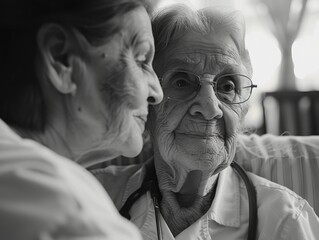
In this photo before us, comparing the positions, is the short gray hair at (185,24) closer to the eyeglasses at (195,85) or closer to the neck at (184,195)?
the eyeglasses at (195,85)

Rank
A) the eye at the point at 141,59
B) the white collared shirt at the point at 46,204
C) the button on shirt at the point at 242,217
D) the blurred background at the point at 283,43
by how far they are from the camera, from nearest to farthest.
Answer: the white collared shirt at the point at 46,204
the eye at the point at 141,59
the button on shirt at the point at 242,217
the blurred background at the point at 283,43

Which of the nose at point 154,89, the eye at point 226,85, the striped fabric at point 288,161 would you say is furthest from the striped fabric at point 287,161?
the nose at point 154,89

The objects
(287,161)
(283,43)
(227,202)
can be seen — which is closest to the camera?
(227,202)

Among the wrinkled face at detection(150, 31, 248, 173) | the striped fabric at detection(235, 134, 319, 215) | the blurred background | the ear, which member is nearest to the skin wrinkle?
the wrinkled face at detection(150, 31, 248, 173)

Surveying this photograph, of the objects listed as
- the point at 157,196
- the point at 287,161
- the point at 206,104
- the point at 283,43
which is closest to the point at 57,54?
the point at 206,104

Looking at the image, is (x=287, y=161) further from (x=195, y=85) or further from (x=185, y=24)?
(x=185, y=24)

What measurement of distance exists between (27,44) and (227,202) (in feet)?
2.80

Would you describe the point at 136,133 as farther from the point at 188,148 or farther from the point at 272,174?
the point at 272,174

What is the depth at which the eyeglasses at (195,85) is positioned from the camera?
1417mm

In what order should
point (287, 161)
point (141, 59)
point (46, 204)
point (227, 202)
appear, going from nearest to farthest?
point (46, 204), point (141, 59), point (227, 202), point (287, 161)

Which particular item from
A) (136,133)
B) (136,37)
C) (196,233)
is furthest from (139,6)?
(196,233)

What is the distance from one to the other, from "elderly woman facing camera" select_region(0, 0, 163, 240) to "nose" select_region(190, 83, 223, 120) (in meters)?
0.39

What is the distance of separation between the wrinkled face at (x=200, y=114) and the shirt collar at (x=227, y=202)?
10 cm

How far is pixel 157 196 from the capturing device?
1.50m
